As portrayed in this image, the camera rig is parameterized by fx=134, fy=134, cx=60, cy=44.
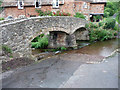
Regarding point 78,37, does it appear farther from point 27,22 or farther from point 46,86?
point 46,86

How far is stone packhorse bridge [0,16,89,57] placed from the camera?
7.68 metres

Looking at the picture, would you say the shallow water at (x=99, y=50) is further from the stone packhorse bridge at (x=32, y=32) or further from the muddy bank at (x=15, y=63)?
the muddy bank at (x=15, y=63)

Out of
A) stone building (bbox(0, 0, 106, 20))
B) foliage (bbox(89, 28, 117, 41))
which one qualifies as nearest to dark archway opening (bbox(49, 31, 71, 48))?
foliage (bbox(89, 28, 117, 41))

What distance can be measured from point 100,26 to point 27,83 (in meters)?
17.1

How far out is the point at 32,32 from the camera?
952 centimetres

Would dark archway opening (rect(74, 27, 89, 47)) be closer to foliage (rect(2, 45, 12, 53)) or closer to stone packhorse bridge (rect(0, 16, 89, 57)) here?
stone packhorse bridge (rect(0, 16, 89, 57))

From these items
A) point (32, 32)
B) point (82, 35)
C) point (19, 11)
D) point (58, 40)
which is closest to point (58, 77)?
point (32, 32)

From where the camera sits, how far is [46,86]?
5680mm

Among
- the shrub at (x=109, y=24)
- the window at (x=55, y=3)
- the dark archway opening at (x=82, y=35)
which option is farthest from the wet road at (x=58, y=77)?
the window at (x=55, y=3)

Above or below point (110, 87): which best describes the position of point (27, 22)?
above

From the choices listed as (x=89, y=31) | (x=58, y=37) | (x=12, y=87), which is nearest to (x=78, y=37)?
(x=89, y=31)

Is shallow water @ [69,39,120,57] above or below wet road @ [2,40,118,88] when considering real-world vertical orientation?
below

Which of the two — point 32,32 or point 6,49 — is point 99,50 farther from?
point 6,49

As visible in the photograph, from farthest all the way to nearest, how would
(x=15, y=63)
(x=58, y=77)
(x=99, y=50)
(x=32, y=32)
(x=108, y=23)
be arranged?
(x=108, y=23)
(x=99, y=50)
(x=32, y=32)
(x=15, y=63)
(x=58, y=77)
